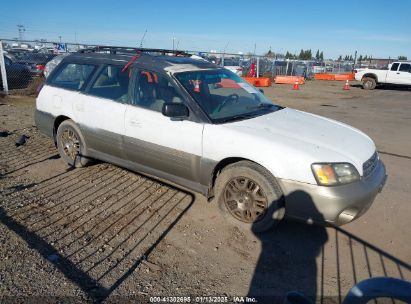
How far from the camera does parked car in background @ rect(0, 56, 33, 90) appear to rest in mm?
14453

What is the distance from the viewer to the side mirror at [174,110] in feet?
12.2

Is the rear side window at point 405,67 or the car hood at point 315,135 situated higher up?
the rear side window at point 405,67

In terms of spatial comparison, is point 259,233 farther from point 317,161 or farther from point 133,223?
point 133,223

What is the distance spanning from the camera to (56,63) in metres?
12.5

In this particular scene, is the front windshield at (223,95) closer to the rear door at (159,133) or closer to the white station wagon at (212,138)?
the white station wagon at (212,138)

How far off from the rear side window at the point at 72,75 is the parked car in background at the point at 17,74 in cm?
1051

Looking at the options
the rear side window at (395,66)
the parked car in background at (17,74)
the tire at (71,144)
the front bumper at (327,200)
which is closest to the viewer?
the front bumper at (327,200)

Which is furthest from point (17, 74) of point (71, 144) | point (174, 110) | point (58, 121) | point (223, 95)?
point (174, 110)

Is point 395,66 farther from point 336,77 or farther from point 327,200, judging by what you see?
point 327,200

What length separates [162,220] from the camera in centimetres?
388

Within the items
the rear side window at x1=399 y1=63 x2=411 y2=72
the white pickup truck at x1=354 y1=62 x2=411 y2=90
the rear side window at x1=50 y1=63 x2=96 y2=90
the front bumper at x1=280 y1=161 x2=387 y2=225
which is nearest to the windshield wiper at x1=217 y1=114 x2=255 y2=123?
the front bumper at x1=280 y1=161 x2=387 y2=225

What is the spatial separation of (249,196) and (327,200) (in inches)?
31.6

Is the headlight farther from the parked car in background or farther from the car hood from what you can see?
the parked car in background

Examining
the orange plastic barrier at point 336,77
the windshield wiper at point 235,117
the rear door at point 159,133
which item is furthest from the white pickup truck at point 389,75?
the rear door at point 159,133
